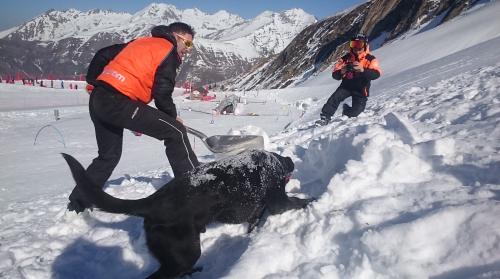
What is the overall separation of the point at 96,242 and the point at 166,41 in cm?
203

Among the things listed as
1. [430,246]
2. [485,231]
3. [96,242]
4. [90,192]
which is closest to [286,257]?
[430,246]

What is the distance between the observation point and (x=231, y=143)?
4.61 meters

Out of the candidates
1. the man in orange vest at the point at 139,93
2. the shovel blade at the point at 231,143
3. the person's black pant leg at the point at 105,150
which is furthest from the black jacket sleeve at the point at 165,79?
the shovel blade at the point at 231,143

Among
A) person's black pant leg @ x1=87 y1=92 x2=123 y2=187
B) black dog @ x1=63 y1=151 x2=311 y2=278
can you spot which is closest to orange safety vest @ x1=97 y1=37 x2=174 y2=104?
person's black pant leg @ x1=87 y1=92 x2=123 y2=187

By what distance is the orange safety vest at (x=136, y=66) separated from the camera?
3.90 m

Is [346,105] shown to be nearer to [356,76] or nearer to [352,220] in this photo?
[356,76]

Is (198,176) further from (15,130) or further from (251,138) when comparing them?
(15,130)

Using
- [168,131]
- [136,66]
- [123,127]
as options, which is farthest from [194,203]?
[136,66]

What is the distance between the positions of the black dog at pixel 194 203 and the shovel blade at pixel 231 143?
840 mm

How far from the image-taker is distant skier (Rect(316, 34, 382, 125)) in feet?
25.9

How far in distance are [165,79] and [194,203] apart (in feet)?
4.84

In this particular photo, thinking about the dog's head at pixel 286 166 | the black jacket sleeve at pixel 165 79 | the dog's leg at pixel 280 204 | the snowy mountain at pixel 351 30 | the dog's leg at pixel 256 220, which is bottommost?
the dog's leg at pixel 256 220

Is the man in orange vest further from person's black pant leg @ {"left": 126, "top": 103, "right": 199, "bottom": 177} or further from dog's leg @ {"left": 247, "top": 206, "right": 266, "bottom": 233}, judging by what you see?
dog's leg @ {"left": 247, "top": 206, "right": 266, "bottom": 233}

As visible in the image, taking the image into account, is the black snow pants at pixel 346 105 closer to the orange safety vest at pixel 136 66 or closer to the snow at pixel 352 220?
the snow at pixel 352 220
